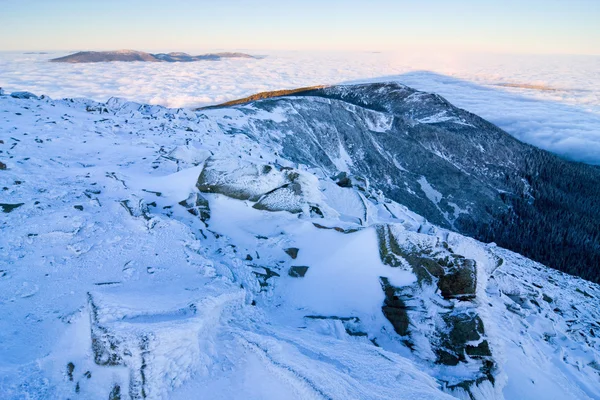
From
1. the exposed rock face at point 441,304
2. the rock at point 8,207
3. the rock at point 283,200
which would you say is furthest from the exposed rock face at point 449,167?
the exposed rock face at point 441,304

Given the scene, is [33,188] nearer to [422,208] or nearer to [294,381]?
[294,381]

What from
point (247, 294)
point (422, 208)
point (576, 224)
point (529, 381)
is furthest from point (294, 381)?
point (576, 224)

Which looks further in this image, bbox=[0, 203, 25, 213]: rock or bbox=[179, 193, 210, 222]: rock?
bbox=[179, 193, 210, 222]: rock

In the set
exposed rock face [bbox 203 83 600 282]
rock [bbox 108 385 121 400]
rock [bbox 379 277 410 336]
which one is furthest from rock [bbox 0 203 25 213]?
exposed rock face [bbox 203 83 600 282]

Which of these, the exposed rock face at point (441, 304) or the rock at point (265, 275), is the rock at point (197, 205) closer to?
the rock at point (265, 275)

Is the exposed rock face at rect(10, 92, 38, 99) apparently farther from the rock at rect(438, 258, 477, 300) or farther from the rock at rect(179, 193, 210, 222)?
the rock at rect(438, 258, 477, 300)

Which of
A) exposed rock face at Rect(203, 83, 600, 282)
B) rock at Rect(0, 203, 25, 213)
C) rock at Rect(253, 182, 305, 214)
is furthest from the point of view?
exposed rock face at Rect(203, 83, 600, 282)
